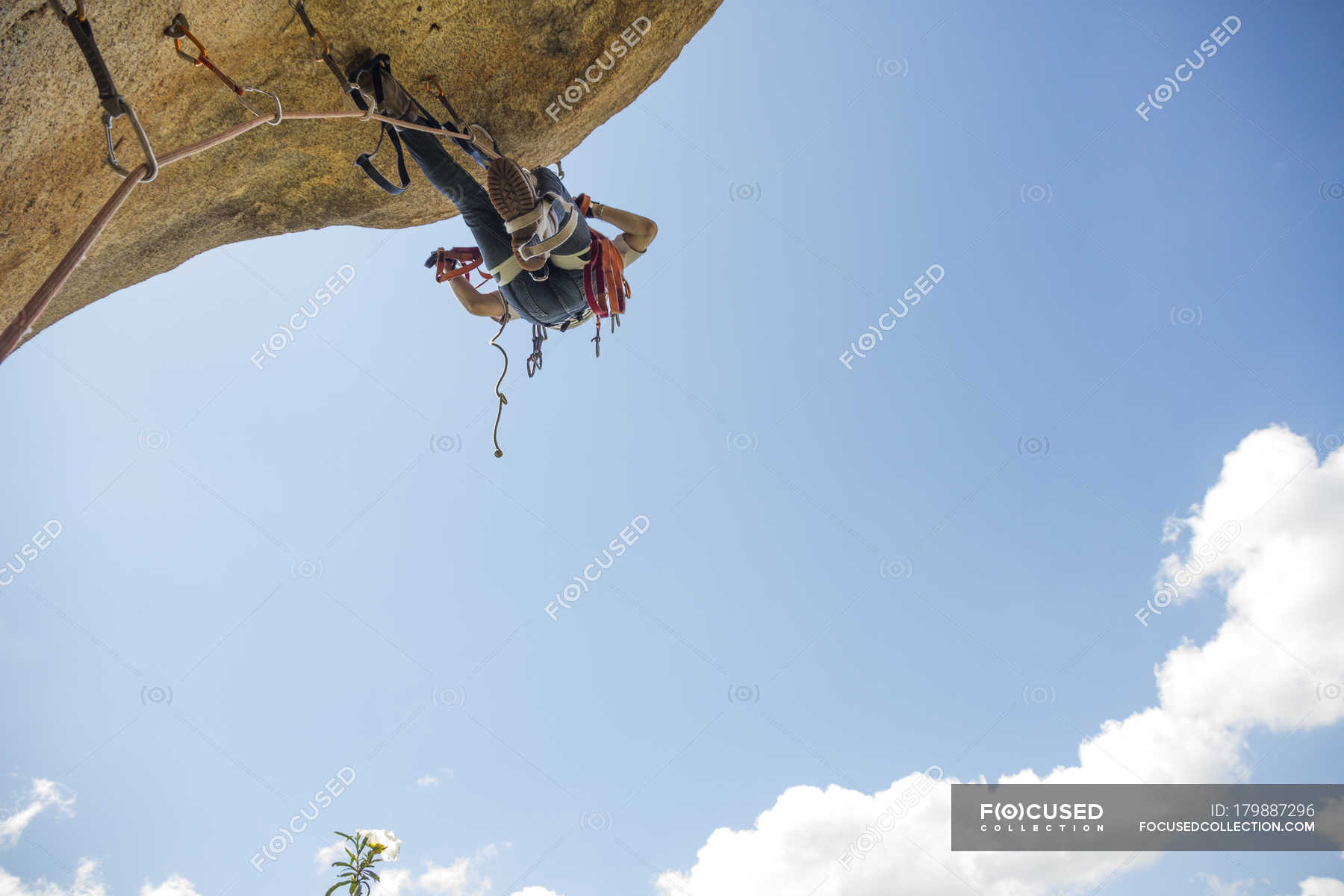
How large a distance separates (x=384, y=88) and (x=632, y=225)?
5.41ft

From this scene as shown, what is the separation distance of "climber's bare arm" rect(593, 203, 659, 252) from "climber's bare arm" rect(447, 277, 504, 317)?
1.02m

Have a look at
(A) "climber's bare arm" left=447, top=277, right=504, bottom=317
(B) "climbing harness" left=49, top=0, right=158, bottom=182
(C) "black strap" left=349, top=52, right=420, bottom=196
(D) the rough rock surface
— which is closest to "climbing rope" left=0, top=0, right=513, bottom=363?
(B) "climbing harness" left=49, top=0, right=158, bottom=182

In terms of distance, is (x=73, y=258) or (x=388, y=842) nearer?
(x=73, y=258)

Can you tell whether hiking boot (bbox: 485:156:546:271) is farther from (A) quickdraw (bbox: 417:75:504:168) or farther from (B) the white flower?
(B) the white flower

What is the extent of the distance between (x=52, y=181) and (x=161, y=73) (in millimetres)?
692

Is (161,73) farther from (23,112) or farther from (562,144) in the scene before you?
(562,144)

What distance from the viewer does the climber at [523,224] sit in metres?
3.89

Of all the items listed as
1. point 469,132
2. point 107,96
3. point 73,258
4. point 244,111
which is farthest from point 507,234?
point 73,258

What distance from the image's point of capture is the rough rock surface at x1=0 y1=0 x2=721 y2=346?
2.86 meters

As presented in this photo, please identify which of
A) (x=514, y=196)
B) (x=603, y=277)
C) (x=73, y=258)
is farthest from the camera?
(x=603, y=277)

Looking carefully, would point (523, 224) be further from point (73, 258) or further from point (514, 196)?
point (73, 258)

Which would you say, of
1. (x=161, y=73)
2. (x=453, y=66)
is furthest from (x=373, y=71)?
(x=161, y=73)

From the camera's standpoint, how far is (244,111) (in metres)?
4.13

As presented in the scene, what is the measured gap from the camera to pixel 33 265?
3.51 metres
